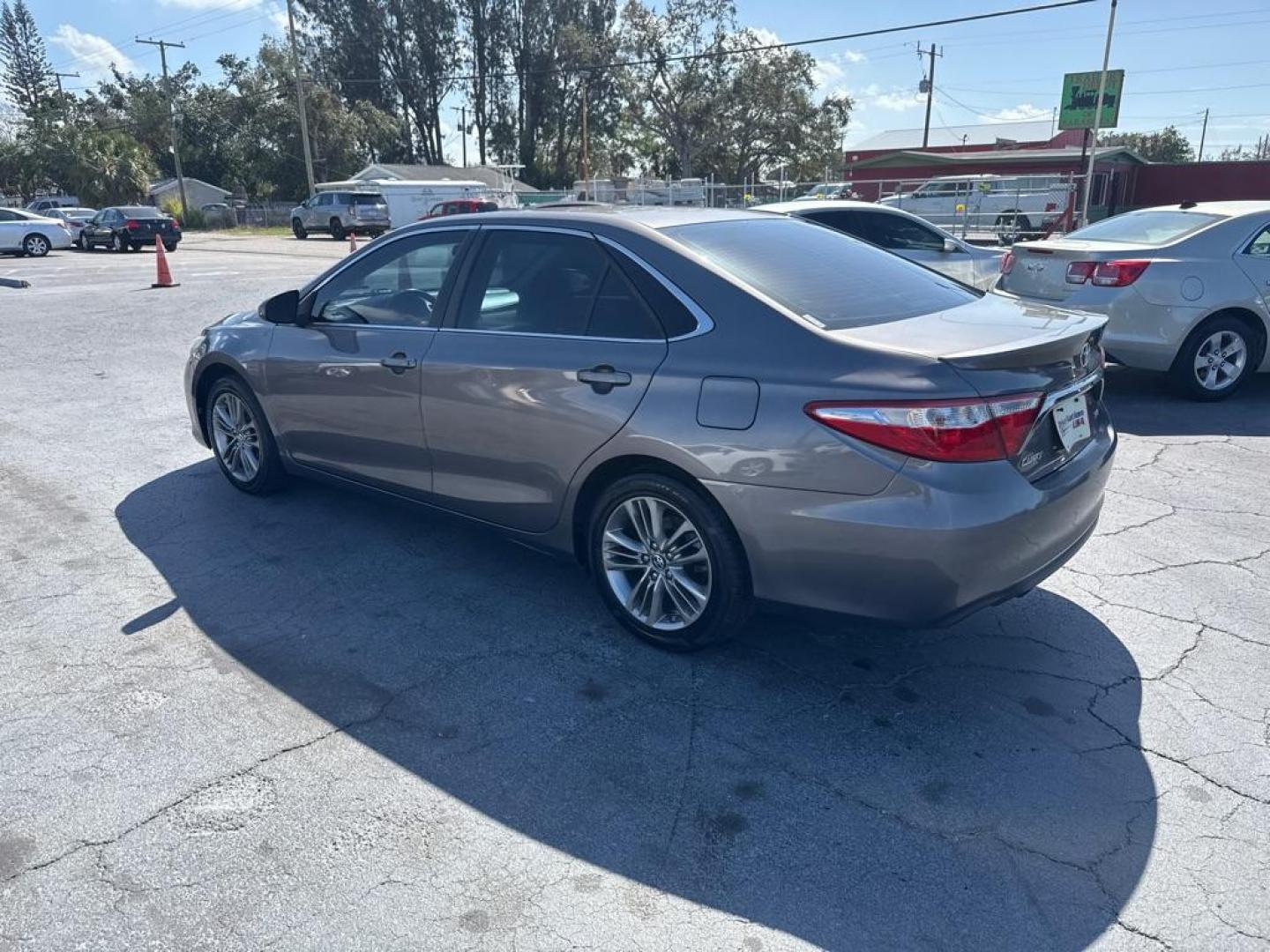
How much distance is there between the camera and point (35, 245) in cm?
2955

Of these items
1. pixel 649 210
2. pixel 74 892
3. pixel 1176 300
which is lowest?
pixel 74 892

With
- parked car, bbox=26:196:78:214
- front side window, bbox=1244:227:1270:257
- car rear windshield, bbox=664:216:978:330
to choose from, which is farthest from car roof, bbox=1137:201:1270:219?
parked car, bbox=26:196:78:214

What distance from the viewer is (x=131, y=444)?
672 centimetres

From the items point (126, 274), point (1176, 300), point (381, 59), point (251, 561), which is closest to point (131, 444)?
point (251, 561)

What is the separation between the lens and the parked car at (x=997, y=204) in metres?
23.1

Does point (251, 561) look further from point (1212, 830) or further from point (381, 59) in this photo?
point (381, 59)

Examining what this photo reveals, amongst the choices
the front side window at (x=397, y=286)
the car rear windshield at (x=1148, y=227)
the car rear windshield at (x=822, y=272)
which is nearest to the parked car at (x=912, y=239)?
the car rear windshield at (x=1148, y=227)

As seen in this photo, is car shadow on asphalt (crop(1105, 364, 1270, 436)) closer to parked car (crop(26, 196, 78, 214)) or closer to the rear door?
the rear door

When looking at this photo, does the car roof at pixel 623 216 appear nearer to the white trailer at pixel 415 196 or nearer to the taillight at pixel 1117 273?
the taillight at pixel 1117 273

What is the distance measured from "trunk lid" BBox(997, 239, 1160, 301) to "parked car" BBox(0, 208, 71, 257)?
31.3m

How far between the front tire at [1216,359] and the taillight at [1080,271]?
0.89 metres

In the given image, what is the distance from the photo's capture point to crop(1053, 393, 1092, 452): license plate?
324 cm

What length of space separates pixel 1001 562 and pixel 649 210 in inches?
85.8

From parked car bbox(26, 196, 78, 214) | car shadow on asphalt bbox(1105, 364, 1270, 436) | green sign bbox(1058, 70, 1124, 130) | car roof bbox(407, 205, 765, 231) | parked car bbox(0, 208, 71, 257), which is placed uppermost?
green sign bbox(1058, 70, 1124, 130)
